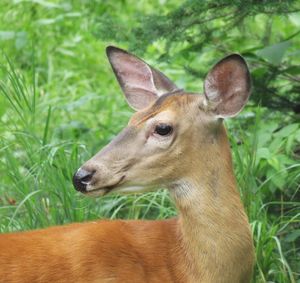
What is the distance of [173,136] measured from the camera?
5.16 m

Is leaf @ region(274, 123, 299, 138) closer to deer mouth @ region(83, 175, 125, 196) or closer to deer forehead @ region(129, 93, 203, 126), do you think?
deer forehead @ region(129, 93, 203, 126)

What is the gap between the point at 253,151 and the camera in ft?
20.0

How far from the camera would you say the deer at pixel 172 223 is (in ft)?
16.6

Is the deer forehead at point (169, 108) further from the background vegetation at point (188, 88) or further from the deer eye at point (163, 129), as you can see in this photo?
the background vegetation at point (188, 88)

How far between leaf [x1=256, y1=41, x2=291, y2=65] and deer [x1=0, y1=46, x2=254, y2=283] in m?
1.49

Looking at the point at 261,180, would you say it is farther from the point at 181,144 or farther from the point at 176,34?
the point at 181,144

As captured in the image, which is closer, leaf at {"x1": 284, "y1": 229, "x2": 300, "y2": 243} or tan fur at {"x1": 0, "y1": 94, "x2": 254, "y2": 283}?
tan fur at {"x1": 0, "y1": 94, "x2": 254, "y2": 283}

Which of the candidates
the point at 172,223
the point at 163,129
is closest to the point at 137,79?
the point at 163,129

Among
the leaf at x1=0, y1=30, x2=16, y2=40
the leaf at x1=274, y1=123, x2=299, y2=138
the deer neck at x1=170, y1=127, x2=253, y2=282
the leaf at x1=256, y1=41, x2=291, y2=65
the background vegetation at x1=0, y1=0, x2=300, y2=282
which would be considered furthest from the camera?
the leaf at x1=0, y1=30, x2=16, y2=40

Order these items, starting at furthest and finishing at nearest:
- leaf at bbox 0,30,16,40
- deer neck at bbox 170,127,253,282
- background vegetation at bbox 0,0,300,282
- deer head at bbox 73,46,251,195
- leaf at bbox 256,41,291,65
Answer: leaf at bbox 0,30,16,40, leaf at bbox 256,41,291,65, background vegetation at bbox 0,0,300,282, deer neck at bbox 170,127,253,282, deer head at bbox 73,46,251,195

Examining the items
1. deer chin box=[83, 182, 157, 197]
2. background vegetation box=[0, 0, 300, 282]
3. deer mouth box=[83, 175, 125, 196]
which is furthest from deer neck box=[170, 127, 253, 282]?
background vegetation box=[0, 0, 300, 282]

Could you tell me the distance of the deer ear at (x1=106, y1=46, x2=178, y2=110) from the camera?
5.66 m

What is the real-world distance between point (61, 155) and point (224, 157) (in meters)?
1.26

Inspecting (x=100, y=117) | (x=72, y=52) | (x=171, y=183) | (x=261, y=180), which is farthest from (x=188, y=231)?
(x=72, y=52)
